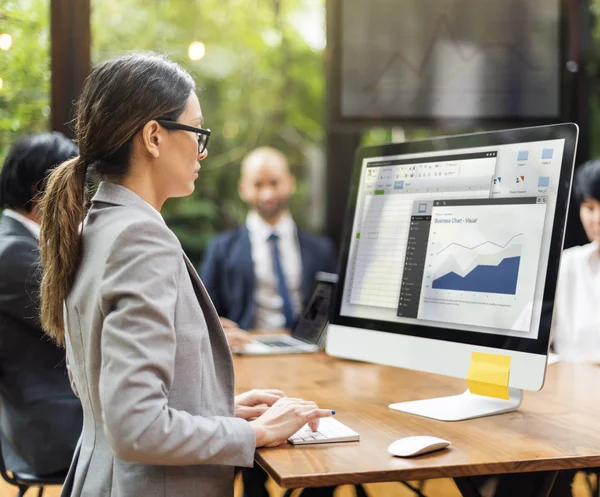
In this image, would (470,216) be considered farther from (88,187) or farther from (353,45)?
(353,45)

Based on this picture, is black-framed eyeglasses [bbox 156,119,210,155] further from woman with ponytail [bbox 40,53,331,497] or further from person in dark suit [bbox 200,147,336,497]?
person in dark suit [bbox 200,147,336,497]

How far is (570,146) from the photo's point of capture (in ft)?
4.39

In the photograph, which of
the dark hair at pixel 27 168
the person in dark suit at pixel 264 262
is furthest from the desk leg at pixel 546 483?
the person in dark suit at pixel 264 262

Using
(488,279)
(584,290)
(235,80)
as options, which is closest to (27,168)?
(488,279)

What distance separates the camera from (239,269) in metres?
3.32

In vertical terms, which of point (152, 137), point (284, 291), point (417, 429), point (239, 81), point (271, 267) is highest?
point (239, 81)

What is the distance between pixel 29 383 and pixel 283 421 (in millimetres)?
940

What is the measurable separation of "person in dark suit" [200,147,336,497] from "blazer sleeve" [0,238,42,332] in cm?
138

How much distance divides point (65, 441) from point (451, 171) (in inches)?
45.4

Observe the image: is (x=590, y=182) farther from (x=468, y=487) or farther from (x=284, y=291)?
(x=468, y=487)

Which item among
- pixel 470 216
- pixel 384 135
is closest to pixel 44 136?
pixel 470 216

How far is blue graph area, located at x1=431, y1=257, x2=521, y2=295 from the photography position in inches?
54.1

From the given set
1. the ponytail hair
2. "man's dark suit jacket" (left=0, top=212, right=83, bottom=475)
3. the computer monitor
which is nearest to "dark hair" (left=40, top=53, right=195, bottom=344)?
the ponytail hair

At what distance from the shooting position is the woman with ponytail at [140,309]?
1.03 meters
